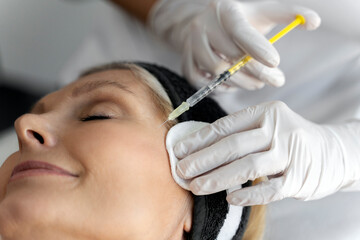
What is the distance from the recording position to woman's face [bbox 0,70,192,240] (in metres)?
0.96

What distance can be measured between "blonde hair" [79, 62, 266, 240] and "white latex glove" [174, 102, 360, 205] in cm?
13

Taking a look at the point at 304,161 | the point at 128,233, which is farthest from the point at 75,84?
the point at 304,161

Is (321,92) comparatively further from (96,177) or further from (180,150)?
(96,177)

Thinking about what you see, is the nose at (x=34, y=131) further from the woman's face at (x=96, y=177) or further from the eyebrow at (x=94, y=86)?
the eyebrow at (x=94, y=86)

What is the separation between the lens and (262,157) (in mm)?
1073

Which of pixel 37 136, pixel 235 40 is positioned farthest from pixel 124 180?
pixel 235 40

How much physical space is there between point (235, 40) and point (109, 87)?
0.50m

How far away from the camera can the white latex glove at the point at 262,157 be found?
1082mm

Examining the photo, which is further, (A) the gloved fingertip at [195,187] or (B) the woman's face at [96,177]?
(A) the gloved fingertip at [195,187]

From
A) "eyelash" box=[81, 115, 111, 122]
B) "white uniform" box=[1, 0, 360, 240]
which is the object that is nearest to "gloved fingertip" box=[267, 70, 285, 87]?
"white uniform" box=[1, 0, 360, 240]

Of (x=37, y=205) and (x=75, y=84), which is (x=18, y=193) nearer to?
(x=37, y=205)

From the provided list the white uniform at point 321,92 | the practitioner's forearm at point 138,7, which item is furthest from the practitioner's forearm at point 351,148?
the practitioner's forearm at point 138,7

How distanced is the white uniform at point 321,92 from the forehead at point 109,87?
0.60 metres

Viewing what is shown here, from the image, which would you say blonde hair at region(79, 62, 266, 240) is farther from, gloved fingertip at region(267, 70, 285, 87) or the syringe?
gloved fingertip at region(267, 70, 285, 87)
